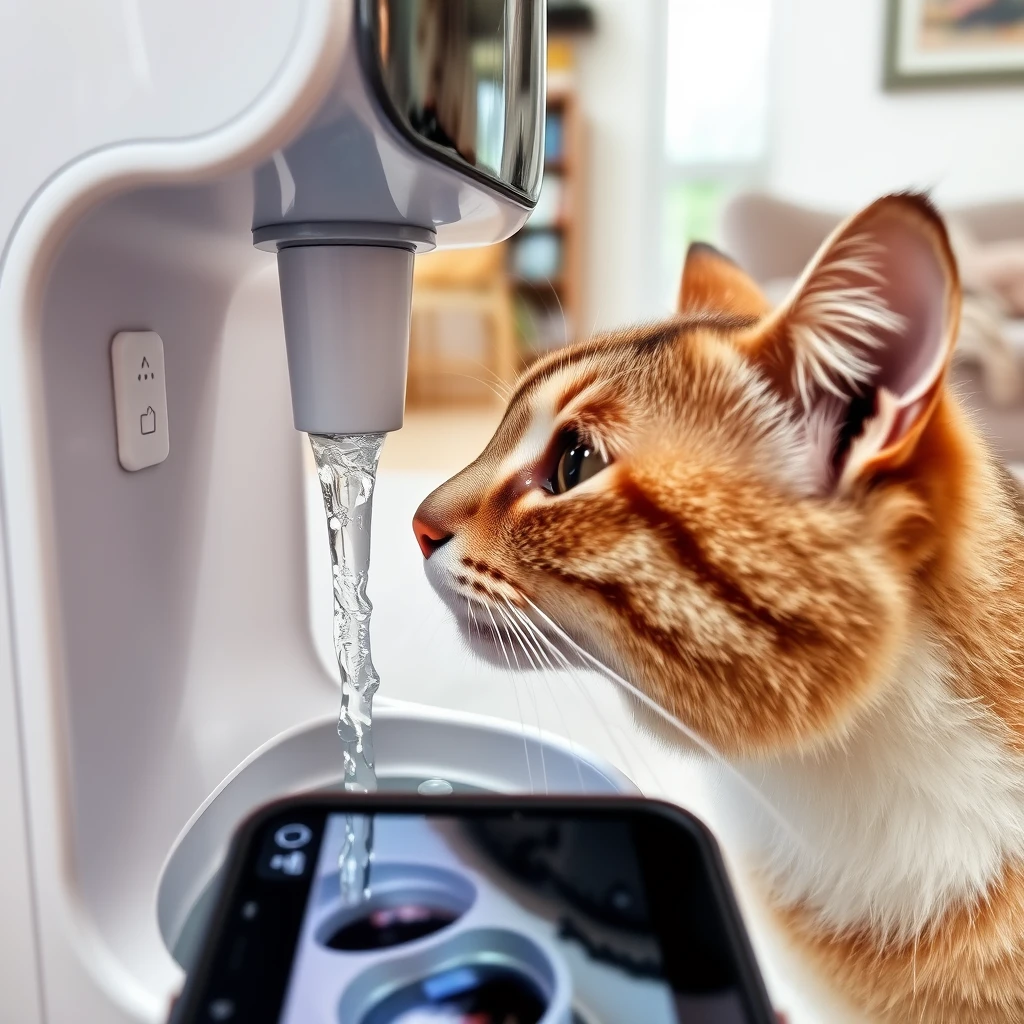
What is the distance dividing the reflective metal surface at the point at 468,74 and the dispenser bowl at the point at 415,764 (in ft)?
0.97

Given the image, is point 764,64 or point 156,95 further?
point 764,64

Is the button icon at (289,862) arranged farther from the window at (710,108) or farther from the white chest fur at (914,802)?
the window at (710,108)

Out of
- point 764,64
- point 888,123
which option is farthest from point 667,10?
point 888,123

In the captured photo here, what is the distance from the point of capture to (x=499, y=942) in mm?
304

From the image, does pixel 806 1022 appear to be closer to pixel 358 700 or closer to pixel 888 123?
pixel 358 700

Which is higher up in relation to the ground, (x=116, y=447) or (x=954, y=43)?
(x=954, y=43)

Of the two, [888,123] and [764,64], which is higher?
[764,64]

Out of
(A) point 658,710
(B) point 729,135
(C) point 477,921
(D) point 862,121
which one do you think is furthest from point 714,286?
(B) point 729,135

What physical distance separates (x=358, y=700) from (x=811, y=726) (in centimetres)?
24

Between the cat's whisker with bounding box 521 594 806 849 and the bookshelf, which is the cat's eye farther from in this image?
the bookshelf

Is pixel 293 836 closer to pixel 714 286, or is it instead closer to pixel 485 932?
pixel 485 932

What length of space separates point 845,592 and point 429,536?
225mm

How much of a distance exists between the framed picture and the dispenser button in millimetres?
2907

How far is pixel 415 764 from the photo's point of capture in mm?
517
